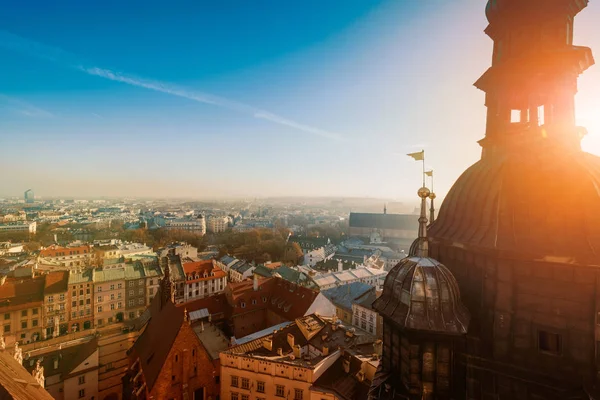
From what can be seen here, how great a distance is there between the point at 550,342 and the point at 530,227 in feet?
10.7

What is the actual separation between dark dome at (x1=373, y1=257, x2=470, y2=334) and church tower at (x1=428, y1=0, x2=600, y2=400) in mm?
1214

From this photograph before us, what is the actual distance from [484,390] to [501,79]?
→ 1064 centimetres

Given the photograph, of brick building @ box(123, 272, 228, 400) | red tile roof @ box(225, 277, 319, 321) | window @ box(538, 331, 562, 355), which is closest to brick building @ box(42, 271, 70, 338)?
red tile roof @ box(225, 277, 319, 321)

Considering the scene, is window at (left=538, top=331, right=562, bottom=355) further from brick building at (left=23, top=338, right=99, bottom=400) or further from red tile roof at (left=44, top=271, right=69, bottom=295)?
red tile roof at (left=44, top=271, right=69, bottom=295)

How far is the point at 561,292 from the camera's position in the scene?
8.18m

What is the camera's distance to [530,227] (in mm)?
8633

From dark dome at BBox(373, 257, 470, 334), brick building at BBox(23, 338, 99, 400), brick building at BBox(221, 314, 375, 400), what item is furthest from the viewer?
brick building at BBox(23, 338, 99, 400)

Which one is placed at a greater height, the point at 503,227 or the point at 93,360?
the point at 503,227

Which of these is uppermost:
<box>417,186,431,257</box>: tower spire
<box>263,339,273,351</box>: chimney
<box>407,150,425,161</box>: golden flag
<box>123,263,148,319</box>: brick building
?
<box>407,150,425,161</box>: golden flag

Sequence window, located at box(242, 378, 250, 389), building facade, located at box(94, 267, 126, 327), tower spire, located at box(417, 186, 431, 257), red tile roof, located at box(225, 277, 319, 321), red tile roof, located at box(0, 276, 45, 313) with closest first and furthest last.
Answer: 1. tower spire, located at box(417, 186, 431, 257)
2. window, located at box(242, 378, 250, 389)
3. red tile roof, located at box(225, 277, 319, 321)
4. red tile roof, located at box(0, 276, 45, 313)
5. building facade, located at box(94, 267, 126, 327)

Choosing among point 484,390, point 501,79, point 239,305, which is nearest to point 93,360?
point 239,305

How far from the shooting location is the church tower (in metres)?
8.02

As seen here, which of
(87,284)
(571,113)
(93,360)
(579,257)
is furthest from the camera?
→ (87,284)

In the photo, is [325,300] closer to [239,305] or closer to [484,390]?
[239,305]
